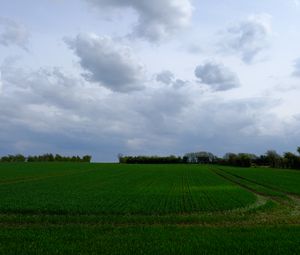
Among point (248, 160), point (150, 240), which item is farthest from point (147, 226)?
point (248, 160)

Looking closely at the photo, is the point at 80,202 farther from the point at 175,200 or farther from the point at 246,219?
the point at 246,219

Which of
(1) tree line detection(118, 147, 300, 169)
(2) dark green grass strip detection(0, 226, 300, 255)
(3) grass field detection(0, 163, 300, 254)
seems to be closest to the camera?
(2) dark green grass strip detection(0, 226, 300, 255)

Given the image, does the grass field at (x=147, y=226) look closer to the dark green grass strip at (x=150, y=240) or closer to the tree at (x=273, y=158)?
the dark green grass strip at (x=150, y=240)

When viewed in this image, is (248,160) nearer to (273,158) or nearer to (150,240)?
(273,158)

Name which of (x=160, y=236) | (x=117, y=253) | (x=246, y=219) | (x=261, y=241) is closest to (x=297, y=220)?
(x=246, y=219)

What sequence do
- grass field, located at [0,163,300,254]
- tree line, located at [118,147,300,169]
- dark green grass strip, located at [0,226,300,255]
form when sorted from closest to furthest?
dark green grass strip, located at [0,226,300,255] → grass field, located at [0,163,300,254] → tree line, located at [118,147,300,169]

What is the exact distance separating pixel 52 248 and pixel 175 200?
19716 mm

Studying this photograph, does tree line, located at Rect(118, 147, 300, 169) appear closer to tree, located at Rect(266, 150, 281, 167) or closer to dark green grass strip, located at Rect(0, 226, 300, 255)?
tree, located at Rect(266, 150, 281, 167)

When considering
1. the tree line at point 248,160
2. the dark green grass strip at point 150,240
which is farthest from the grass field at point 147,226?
the tree line at point 248,160

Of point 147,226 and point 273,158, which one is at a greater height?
point 273,158

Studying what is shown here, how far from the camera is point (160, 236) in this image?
16.8 metres

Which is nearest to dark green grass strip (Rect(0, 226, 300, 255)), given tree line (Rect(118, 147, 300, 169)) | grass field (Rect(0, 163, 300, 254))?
grass field (Rect(0, 163, 300, 254))

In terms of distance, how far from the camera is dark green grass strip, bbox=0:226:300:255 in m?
13.9

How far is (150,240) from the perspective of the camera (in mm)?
15789
